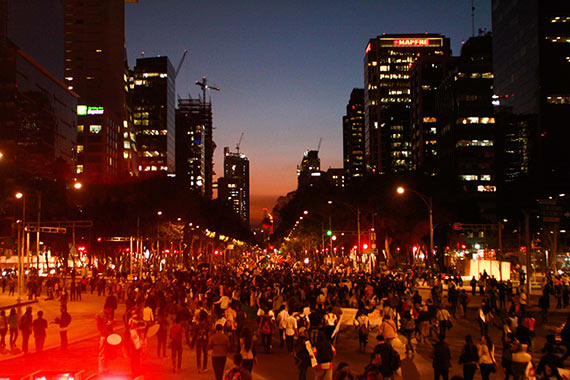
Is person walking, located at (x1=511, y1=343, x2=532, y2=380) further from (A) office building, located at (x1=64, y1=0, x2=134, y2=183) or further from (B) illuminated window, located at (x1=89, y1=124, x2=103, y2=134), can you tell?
(B) illuminated window, located at (x1=89, y1=124, x2=103, y2=134)

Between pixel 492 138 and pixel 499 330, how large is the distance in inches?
5346

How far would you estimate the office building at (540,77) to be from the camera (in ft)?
472

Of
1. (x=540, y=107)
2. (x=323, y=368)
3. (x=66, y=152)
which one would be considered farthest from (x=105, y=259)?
(x=540, y=107)

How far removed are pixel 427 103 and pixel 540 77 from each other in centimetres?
4590

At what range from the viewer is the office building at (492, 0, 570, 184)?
144 meters

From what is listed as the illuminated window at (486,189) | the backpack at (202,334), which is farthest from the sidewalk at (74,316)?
the illuminated window at (486,189)

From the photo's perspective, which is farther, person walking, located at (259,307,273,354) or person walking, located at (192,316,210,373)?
person walking, located at (259,307,273,354)

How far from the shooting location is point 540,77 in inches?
5797

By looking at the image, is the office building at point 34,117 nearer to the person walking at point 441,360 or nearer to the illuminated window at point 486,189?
the person walking at point 441,360

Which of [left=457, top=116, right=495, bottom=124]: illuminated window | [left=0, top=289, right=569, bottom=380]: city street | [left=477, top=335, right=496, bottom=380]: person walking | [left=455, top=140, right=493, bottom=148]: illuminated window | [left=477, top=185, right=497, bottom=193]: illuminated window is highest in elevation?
[left=457, top=116, right=495, bottom=124]: illuminated window

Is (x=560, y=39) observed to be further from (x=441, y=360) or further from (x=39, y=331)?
(x=441, y=360)

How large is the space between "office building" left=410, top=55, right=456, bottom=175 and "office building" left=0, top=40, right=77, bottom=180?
96.7m

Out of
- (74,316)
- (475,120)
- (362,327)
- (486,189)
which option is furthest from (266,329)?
(475,120)

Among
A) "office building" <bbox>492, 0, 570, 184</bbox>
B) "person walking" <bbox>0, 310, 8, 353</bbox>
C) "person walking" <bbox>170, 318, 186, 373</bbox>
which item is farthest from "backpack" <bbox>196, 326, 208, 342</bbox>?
"office building" <bbox>492, 0, 570, 184</bbox>
